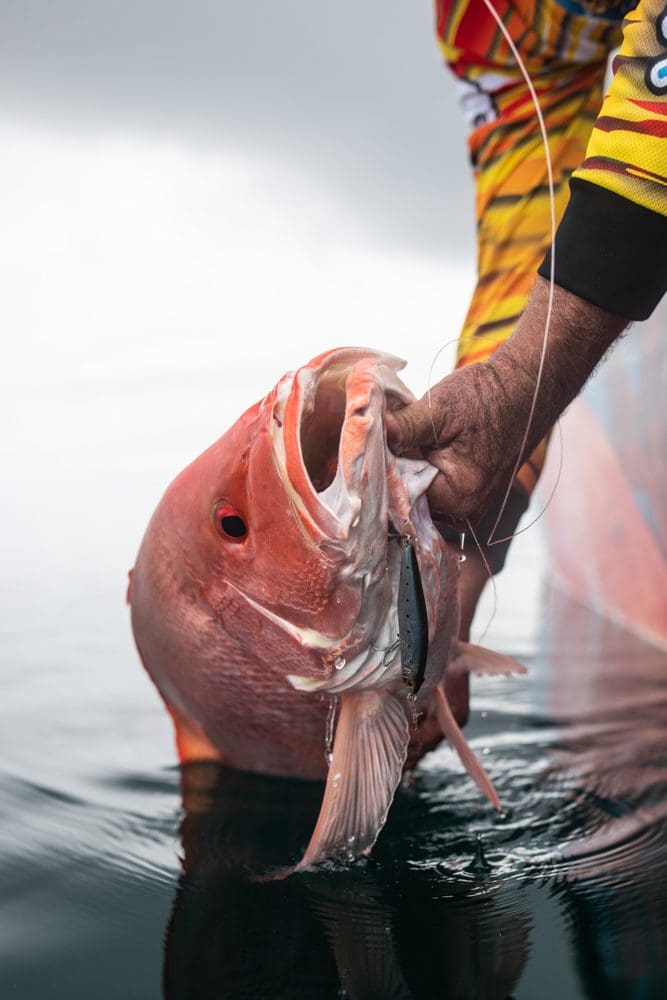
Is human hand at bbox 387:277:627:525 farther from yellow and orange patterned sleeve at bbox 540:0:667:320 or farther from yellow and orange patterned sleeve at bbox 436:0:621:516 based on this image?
yellow and orange patterned sleeve at bbox 436:0:621:516

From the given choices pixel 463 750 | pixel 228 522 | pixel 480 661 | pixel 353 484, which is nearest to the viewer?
pixel 353 484

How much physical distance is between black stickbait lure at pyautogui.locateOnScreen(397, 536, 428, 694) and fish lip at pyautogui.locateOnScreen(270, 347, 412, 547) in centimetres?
8

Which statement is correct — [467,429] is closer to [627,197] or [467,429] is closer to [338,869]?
[627,197]

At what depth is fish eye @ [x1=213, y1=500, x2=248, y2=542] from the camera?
58.4 inches

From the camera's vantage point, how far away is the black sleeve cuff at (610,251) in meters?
1.35

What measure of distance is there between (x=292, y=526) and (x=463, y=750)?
22.1 inches

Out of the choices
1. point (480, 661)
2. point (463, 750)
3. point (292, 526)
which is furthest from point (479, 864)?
point (292, 526)

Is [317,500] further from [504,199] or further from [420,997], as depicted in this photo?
[504,199]

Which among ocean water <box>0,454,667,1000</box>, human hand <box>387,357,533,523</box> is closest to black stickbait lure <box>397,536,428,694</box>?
human hand <box>387,357,533,523</box>

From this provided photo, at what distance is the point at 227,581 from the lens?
1.56 meters

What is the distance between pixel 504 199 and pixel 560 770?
1212 mm

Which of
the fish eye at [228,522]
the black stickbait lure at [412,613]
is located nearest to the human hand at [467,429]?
the black stickbait lure at [412,613]

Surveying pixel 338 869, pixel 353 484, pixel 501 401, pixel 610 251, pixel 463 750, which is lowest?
pixel 338 869

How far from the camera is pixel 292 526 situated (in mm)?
1363
